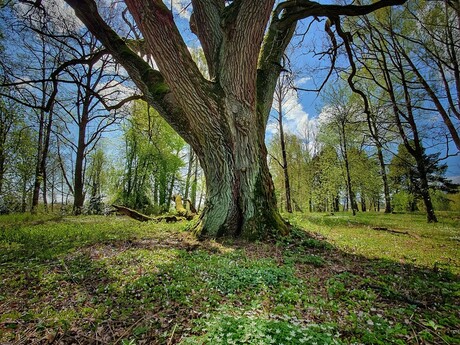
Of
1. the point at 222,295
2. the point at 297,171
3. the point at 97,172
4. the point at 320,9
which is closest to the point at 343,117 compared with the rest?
the point at 297,171

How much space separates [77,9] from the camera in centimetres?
510

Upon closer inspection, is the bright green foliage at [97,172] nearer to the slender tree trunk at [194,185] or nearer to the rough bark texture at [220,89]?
the slender tree trunk at [194,185]

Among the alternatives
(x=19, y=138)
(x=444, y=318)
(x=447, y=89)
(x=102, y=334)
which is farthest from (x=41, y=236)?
(x=447, y=89)

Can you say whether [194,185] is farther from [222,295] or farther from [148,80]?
[222,295]

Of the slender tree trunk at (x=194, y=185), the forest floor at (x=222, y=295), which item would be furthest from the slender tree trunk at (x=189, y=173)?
the forest floor at (x=222, y=295)

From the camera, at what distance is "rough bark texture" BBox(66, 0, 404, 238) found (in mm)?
4508

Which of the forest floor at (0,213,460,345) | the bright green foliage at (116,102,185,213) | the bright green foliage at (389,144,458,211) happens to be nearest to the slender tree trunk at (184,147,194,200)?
the bright green foliage at (116,102,185,213)

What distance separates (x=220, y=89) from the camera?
16.1 feet

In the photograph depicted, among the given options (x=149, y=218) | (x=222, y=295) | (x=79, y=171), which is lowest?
(x=222, y=295)

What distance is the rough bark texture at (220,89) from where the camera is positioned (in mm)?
4508

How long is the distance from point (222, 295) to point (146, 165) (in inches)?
703

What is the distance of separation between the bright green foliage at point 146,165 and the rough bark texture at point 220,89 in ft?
40.3

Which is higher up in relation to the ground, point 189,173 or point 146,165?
point 146,165

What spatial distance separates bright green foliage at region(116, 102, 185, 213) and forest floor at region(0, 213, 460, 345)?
44.9 feet
